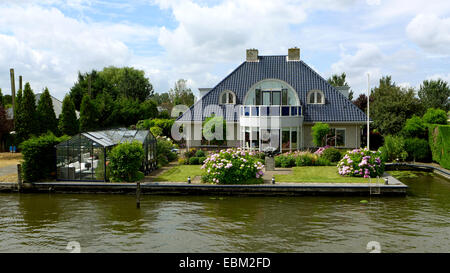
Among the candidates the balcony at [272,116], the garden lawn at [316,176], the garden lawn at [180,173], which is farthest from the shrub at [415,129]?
the garden lawn at [180,173]

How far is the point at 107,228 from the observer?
1462 cm

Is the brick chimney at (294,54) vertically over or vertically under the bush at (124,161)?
over

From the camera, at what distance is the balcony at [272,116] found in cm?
3016

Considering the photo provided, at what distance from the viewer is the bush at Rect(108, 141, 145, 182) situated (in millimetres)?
21359

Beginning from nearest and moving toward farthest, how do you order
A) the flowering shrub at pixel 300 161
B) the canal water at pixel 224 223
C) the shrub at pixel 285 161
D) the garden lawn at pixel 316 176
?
the canal water at pixel 224 223 < the garden lawn at pixel 316 176 < the shrub at pixel 285 161 < the flowering shrub at pixel 300 161

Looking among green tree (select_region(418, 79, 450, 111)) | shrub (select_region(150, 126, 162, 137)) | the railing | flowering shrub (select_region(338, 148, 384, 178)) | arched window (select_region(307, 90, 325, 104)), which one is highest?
green tree (select_region(418, 79, 450, 111))

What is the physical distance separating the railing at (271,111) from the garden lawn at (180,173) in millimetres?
6319

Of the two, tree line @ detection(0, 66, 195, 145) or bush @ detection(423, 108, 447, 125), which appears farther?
tree line @ detection(0, 66, 195, 145)

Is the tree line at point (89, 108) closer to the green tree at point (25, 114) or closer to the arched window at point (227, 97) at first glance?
the green tree at point (25, 114)

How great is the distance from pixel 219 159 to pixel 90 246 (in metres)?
9.59

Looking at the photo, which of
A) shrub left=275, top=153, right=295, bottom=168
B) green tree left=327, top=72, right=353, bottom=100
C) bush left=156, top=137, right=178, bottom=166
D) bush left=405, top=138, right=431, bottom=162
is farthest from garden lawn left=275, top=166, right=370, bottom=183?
green tree left=327, top=72, right=353, bottom=100

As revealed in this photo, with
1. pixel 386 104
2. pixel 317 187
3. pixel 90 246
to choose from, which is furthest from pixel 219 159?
pixel 386 104

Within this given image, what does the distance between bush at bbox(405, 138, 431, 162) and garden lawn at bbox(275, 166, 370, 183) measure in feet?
26.5

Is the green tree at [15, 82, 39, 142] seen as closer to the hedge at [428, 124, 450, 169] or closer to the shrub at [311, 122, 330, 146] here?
the shrub at [311, 122, 330, 146]
